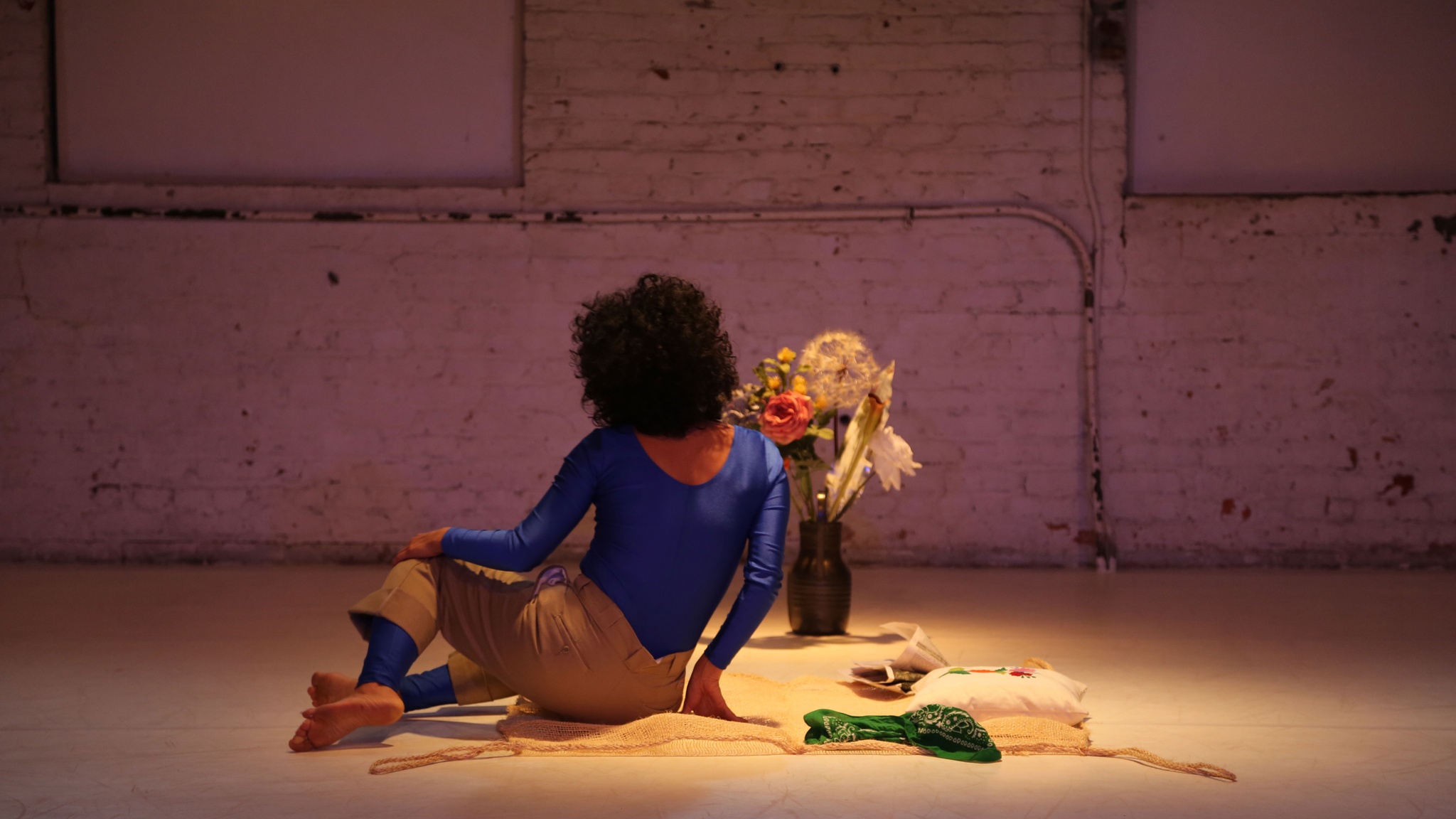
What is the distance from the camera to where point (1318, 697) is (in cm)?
293

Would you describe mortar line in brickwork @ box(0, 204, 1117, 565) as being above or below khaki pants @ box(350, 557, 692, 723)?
Answer: above

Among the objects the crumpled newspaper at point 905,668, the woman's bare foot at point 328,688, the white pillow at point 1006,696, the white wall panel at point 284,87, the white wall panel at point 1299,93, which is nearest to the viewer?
the woman's bare foot at point 328,688

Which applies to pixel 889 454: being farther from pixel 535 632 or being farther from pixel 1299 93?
pixel 1299 93

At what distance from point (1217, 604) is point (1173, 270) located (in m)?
1.80

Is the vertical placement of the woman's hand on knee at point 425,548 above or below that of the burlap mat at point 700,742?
above

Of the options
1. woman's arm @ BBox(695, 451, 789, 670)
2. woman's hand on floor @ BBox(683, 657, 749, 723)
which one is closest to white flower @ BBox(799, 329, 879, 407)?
woman's arm @ BBox(695, 451, 789, 670)

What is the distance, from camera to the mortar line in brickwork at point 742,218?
5.57m

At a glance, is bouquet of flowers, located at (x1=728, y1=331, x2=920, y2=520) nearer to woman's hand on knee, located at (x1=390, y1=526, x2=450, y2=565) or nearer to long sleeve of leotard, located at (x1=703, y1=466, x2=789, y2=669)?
long sleeve of leotard, located at (x1=703, y1=466, x2=789, y2=669)

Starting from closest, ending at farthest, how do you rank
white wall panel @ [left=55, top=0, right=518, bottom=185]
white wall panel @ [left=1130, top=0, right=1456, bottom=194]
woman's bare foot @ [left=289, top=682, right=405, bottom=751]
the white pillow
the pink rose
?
woman's bare foot @ [left=289, top=682, right=405, bottom=751] < the white pillow < the pink rose < white wall panel @ [left=1130, top=0, right=1456, bottom=194] < white wall panel @ [left=55, top=0, right=518, bottom=185]

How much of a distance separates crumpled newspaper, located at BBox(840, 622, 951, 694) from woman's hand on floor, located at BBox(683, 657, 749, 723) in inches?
24.0

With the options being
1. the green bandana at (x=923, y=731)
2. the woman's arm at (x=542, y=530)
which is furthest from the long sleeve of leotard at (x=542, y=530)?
the green bandana at (x=923, y=731)

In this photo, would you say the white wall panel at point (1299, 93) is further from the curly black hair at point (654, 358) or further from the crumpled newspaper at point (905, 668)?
the curly black hair at point (654, 358)

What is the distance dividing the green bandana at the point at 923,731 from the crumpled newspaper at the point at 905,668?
47cm

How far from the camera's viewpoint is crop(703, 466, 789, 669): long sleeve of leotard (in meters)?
2.37
